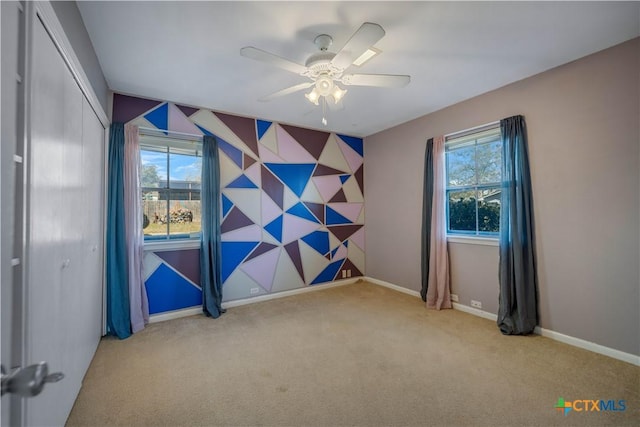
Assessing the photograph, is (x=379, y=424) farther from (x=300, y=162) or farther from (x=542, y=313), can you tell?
(x=300, y=162)

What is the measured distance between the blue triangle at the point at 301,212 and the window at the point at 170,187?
1.32 m

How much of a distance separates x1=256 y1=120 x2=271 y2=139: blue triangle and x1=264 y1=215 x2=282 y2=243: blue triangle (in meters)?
1.23

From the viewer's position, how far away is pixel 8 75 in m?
0.89

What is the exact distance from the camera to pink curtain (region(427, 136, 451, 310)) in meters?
3.48

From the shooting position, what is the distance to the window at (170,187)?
324cm

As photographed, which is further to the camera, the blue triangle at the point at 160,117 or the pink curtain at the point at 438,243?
the pink curtain at the point at 438,243

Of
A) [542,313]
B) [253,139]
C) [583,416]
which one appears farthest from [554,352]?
[253,139]

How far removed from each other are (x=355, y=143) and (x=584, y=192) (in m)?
3.16

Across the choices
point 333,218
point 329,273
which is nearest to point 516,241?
point 333,218

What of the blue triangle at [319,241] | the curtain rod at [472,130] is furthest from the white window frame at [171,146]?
the curtain rod at [472,130]

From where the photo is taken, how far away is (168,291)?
128 inches

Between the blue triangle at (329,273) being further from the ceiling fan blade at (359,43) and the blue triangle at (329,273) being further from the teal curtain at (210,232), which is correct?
the ceiling fan blade at (359,43)

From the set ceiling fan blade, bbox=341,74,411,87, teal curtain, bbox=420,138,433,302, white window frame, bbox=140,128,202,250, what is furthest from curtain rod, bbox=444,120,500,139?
white window frame, bbox=140,128,202,250

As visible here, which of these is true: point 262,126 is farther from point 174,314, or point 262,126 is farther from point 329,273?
point 174,314
